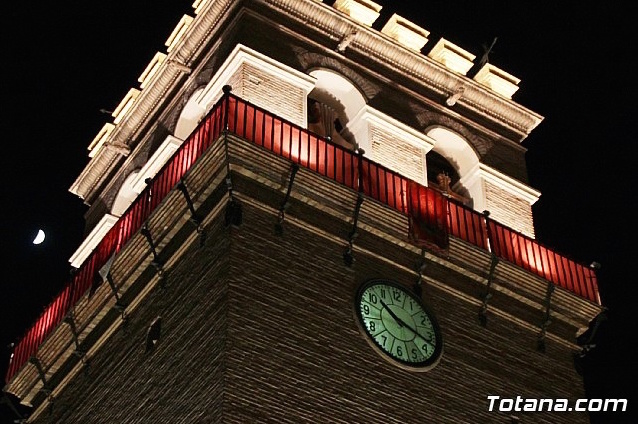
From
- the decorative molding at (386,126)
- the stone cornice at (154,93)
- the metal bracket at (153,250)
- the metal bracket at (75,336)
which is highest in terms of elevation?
the stone cornice at (154,93)

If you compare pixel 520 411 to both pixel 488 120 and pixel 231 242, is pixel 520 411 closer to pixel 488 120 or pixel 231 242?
pixel 231 242

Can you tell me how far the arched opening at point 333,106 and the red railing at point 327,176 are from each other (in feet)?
8.85

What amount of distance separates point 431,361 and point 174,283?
14.4 ft

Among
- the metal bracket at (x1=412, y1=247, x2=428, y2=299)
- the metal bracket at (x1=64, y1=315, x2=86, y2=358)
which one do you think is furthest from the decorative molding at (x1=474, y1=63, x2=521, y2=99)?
the metal bracket at (x1=64, y1=315, x2=86, y2=358)

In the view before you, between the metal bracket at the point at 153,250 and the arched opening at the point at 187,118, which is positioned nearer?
the metal bracket at the point at 153,250

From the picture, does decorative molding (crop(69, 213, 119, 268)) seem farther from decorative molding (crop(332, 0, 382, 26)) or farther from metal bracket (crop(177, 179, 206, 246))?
decorative molding (crop(332, 0, 382, 26))

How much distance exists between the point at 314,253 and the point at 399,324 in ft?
5.91

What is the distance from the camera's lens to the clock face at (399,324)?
23203 mm

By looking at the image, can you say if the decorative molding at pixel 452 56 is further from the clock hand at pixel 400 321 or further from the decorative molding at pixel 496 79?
the clock hand at pixel 400 321

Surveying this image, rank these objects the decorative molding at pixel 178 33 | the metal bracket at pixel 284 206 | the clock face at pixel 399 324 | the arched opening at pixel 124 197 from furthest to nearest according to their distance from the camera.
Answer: the arched opening at pixel 124 197 → the decorative molding at pixel 178 33 → the metal bracket at pixel 284 206 → the clock face at pixel 399 324

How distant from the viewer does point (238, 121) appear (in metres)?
23.7

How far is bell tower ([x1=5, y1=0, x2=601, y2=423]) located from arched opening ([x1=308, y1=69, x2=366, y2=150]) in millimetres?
51

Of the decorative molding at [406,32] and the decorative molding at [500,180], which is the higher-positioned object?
the decorative molding at [406,32]

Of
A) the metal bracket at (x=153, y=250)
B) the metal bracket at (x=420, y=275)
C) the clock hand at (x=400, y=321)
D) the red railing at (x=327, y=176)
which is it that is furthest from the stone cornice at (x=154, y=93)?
the clock hand at (x=400, y=321)
